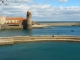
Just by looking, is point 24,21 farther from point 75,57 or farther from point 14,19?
point 75,57

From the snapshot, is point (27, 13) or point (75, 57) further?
point (27, 13)

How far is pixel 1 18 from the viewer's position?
377 ft

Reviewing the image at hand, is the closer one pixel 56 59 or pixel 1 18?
pixel 56 59

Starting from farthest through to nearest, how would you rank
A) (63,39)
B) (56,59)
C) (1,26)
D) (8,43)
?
(1,26) < (63,39) < (8,43) < (56,59)

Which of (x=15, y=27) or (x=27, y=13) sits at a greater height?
(x=27, y=13)

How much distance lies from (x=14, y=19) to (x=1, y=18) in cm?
842

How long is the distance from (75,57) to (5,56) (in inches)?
426

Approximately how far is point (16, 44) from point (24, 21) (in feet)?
221

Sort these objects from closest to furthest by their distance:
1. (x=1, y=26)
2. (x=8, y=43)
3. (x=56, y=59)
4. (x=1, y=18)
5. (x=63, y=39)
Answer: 1. (x=56, y=59)
2. (x=8, y=43)
3. (x=63, y=39)
4. (x=1, y=26)
5. (x=1, y=18)

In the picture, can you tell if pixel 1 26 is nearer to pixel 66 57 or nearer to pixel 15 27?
pixel 15 27

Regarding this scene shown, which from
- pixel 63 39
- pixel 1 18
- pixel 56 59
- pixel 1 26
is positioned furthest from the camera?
pixel 1 18

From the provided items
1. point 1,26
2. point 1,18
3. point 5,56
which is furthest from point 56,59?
point 1,18

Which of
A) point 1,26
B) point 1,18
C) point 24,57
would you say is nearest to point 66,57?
point 24,57

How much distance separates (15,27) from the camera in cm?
10806
